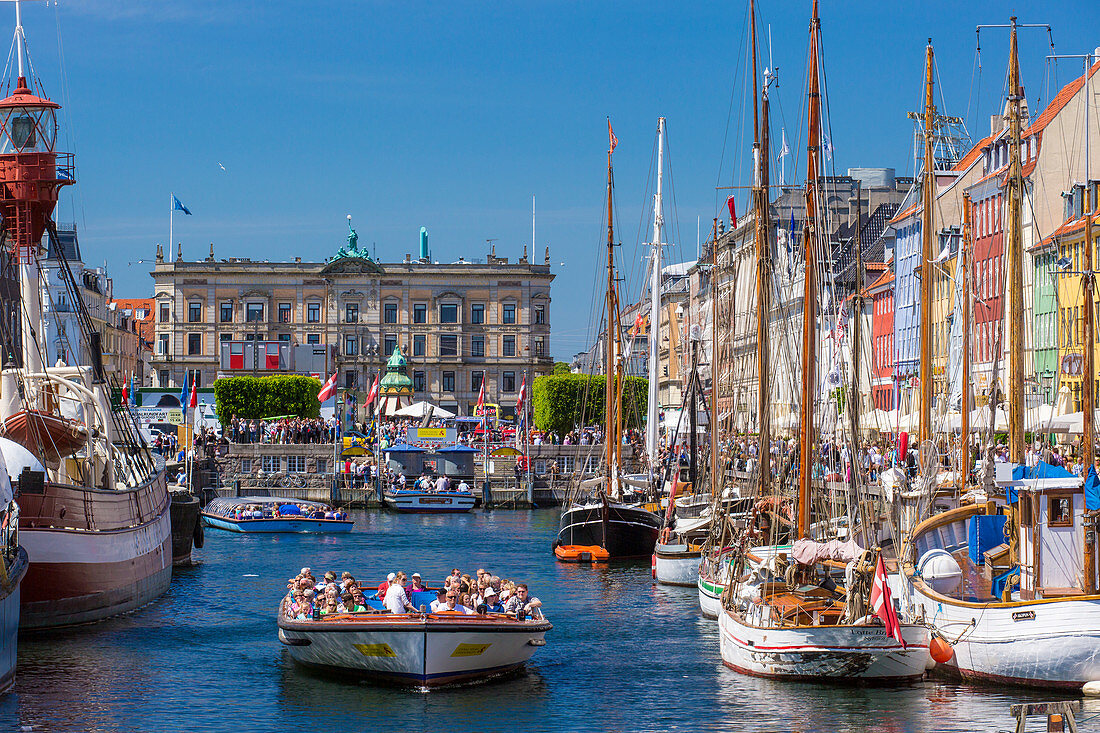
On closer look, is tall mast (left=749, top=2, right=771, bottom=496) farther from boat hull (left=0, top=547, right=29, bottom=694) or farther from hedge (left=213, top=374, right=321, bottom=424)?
hedge (left=213, top=374, right=321, bottom=424)

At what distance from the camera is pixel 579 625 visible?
4119 cm

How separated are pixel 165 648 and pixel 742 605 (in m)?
13.6

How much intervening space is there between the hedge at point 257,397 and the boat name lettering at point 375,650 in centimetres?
9089

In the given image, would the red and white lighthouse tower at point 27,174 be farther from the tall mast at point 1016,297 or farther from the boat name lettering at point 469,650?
the tall mast at point 1016,297

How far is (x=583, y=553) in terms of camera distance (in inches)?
2243

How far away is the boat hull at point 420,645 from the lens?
30.0 metres

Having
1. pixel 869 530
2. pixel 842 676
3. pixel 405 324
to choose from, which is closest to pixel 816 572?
pixel 869 530

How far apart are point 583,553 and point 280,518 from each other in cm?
2201

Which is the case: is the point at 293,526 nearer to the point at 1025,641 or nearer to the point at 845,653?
the point at 845,653

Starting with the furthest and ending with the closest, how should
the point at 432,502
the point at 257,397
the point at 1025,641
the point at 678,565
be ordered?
the point at 257,397 < the point at 432,502 < the point at 678,565 < the point at 1025,641

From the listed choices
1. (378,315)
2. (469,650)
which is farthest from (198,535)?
(378,315)

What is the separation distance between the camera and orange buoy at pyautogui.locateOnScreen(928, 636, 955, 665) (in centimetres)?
2978

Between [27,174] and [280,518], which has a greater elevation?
[27,174]

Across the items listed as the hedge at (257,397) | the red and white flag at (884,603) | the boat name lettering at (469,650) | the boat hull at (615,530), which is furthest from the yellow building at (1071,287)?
the hedge at (257,397)
